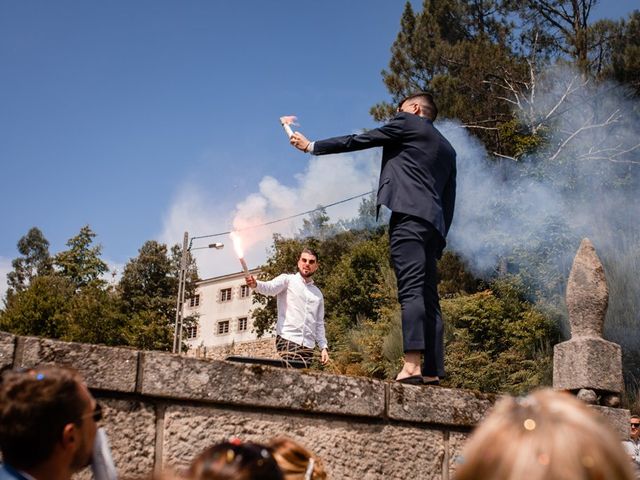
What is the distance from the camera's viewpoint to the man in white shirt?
6598 millimetres

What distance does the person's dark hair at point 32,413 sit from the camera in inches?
83.7

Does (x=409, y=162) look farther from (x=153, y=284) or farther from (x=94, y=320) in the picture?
(x=153, y=284)

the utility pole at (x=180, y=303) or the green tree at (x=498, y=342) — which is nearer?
the green tree at (x=498, y=342)

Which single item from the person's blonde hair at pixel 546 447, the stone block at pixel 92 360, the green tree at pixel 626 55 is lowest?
the person's blonde hair at pixel 546 447

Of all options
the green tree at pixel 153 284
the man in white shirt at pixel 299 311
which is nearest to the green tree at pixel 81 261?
the green tree at pixel 153 284

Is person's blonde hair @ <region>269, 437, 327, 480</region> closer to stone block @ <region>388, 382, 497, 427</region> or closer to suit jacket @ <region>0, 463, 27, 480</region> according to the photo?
suit jacket @ <region>0, 463, 27, 480</region>

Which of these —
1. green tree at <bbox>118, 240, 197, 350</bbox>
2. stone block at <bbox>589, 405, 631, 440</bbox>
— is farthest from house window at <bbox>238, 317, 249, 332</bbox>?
stone block at <bbox>589, 405, 631, 440</bbox>

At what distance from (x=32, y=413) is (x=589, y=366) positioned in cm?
543

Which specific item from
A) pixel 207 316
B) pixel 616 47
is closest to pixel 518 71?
pixel 616 47

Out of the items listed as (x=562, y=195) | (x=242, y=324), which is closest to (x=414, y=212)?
(x=562, y=195)

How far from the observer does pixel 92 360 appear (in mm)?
3586

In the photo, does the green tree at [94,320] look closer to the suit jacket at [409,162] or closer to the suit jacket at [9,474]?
the suit jacket at [409,162]

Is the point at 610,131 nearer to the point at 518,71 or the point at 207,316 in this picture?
the point at 518,71

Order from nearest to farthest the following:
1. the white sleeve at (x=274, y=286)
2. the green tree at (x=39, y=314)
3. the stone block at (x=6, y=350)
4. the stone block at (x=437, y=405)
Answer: the stone block at (x=6, y=350), the stone block at (x=437, y=405), the white sleeve at (x=274, y=286), the green tree at (x=39, y=314)
